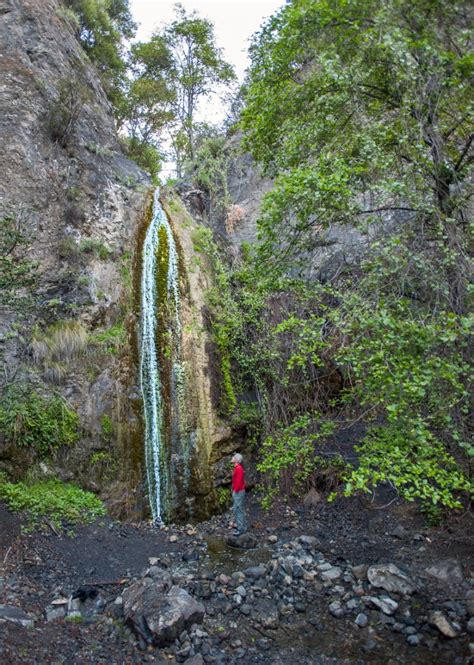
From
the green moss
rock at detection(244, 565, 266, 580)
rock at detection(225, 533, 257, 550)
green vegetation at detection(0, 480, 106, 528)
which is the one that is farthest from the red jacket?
the green moss

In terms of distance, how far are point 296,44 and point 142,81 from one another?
16.0 metres

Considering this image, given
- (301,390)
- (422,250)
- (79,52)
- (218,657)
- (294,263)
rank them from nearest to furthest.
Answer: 1. (218,657)
2. (422,250)
3. (294,263)
4. (301,390)
5. (79,52)

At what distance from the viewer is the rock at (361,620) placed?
Answer: 5582 millimetres

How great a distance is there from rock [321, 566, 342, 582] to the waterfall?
11.2 ft

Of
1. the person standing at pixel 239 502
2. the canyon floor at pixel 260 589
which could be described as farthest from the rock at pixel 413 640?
the person standing at pixel 239 502

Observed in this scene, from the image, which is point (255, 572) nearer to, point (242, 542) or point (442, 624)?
point (242, 542)

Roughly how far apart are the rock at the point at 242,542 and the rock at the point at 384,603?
7.66 ft

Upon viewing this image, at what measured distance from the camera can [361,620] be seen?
5.63 m

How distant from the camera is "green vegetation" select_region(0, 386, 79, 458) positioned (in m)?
7.98

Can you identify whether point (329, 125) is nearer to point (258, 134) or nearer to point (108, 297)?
point (258, 134)

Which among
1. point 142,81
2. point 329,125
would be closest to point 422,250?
point 329,125

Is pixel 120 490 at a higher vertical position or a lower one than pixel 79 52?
lower

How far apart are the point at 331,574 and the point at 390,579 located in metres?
0.83

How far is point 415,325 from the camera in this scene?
441cm
